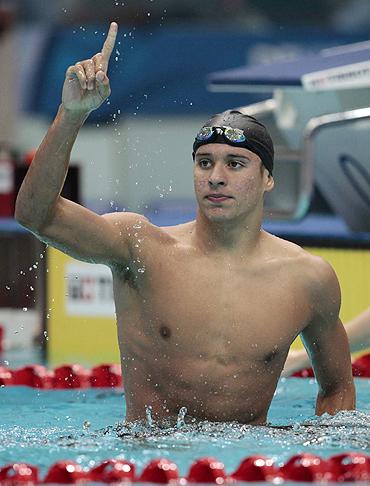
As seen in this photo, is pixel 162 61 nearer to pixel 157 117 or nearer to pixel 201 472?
pixel 157 117

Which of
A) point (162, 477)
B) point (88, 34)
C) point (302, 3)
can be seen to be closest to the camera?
point (162, 477)

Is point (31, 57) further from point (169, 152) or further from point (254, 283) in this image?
point (254, 283)

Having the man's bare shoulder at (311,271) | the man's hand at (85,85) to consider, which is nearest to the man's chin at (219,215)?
the man's bare shoulder at (311,271)

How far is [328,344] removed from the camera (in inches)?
149

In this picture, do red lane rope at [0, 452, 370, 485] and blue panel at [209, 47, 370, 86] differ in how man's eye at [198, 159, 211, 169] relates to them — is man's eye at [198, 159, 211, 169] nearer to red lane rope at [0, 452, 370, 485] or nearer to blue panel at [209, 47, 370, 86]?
red lane rope at [0, 452, 370, 485]

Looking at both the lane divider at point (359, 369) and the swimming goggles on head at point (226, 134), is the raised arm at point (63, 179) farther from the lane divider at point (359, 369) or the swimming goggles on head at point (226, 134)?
the lane divider at point (359, 369)

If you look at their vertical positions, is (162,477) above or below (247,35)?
below

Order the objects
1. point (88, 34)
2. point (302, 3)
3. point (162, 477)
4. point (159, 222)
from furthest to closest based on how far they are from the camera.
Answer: point (302, 3), point (88, 34), point (159, 222), point (162, 477)

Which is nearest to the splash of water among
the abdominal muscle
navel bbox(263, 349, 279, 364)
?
the abdominal muscle

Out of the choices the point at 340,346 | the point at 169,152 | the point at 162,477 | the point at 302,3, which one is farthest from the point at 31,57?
the point at 162,477

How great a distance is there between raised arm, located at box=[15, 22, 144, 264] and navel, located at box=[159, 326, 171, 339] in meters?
0.31

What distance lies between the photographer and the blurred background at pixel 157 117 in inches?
252

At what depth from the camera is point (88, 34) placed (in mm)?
9477

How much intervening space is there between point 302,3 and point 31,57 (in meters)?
2.31
